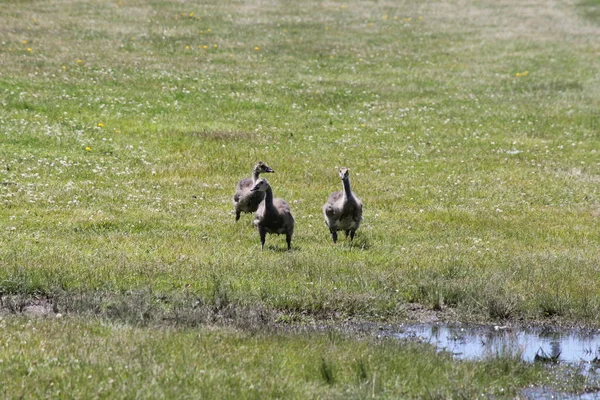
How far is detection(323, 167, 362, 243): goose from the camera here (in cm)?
1722

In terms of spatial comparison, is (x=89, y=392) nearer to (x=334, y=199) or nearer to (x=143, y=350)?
(x=143, y=350)

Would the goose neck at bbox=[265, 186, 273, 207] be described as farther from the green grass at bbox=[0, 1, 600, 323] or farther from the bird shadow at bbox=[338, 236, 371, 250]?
the bird shadow at bbox=[338, 236, 371, 250]

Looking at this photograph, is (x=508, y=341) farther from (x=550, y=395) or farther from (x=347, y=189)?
(x=347, y=189)

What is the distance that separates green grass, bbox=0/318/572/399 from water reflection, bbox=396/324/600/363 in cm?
54

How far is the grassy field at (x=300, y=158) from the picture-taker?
46.1 feet

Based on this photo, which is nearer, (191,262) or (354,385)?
(354,385)

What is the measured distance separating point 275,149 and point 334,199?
9.26 meters

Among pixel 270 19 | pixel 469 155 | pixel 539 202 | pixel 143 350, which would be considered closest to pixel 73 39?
pixel 270 19

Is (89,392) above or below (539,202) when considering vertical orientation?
above

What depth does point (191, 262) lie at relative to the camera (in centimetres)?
1546

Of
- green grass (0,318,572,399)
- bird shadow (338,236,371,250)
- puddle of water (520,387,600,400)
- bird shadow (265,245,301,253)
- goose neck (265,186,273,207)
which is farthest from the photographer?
bird shadow (338,236,371,250)

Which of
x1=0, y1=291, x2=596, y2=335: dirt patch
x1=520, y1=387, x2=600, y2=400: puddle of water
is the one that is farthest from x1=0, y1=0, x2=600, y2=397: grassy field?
x1=520, y1=387, x2=600, y2=400: puddle of water

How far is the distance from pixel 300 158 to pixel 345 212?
9148mm

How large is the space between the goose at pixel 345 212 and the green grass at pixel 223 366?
219 inches
